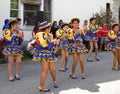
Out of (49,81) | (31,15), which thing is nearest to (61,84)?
(49,81)

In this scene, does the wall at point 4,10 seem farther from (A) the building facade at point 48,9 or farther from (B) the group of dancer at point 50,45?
(B) the group of dancer at point 50,45

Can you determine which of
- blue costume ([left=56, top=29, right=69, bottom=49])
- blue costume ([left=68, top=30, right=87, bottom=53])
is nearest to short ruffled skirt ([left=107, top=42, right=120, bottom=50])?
blue costume ([left=56, top=29, right=69, bottom=49])

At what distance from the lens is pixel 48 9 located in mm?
21641

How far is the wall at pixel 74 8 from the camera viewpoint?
857 inches

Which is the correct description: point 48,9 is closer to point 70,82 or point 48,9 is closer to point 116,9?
point 116,9

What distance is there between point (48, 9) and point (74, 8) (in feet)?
6.51

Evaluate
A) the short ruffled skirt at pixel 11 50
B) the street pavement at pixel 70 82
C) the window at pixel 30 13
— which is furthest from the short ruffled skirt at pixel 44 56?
the window at pixel 30 13

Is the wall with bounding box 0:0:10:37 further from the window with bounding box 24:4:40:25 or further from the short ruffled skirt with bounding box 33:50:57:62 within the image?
the short ruffled skirt with bounding box 33:50:57:62

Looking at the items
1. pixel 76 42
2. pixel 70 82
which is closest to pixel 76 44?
pixel 76 42

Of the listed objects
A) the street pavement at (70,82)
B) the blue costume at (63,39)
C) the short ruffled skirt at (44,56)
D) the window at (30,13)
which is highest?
the window at (30,13)

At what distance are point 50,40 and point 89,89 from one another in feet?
5.36

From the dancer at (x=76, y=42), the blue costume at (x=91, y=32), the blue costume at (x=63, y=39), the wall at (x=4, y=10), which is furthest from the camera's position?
the wall at (x=4, y=10)

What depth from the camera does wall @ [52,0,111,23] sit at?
2177cm

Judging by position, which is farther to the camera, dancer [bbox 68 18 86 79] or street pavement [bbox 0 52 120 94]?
dancer [bbox 68 18 86 79]
